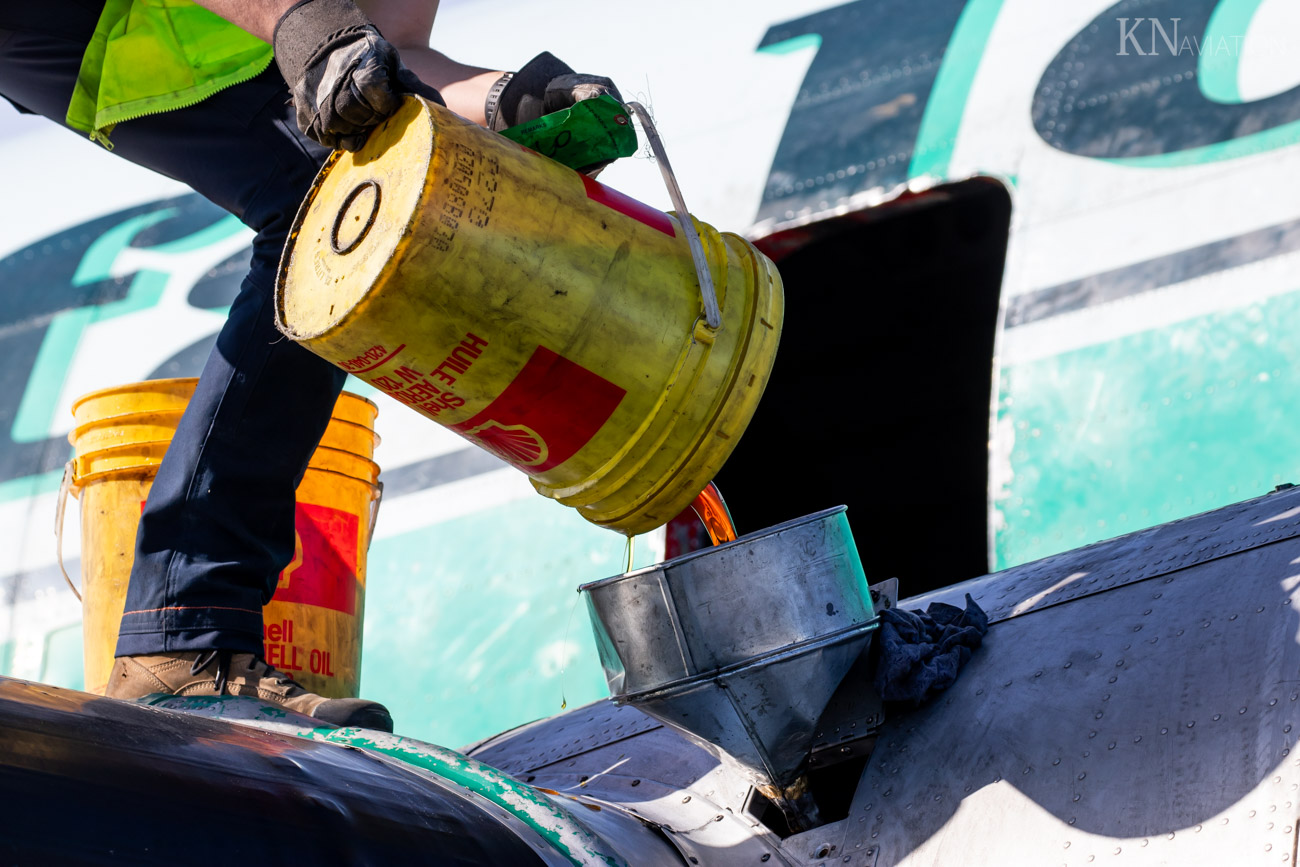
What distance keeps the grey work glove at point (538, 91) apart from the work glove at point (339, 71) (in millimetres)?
221

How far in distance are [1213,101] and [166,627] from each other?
282cm

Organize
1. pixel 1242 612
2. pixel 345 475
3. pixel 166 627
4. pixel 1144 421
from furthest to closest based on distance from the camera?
pixel 1144 421, pixel 345 475, pixel 166 627, pixel 1242 612

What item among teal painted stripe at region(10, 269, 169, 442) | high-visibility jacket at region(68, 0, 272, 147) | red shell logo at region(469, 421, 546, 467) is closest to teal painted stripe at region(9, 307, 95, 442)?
teal painted stripe at region(10, 269, 169, 442)

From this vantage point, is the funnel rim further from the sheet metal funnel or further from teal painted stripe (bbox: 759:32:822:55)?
teal painted stripe (bbox: 759:32:822:55)

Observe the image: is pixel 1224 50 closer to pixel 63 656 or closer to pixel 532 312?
pixel 532 312

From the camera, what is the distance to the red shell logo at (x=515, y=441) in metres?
1.76

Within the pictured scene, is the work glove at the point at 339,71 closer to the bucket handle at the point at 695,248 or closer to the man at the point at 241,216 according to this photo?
the man at the point at 241,216

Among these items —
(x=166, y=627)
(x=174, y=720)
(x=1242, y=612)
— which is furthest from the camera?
(x=166, y=627)

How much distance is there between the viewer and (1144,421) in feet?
10.4

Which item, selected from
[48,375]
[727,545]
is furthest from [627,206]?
[48,375]

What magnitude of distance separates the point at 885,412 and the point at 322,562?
2.52m

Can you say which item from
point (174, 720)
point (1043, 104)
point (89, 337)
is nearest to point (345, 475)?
point (174, 720)

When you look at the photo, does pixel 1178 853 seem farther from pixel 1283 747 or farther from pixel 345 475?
pixel 345 475

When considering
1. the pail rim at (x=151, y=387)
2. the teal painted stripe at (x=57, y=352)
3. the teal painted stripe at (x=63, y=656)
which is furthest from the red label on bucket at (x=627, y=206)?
the teal painted stripe at (x=57, y=352)
